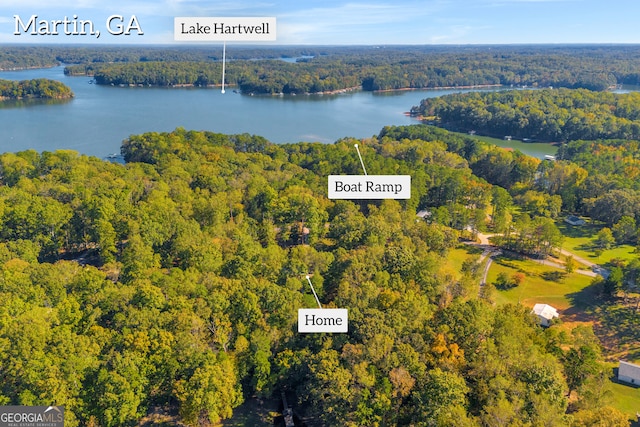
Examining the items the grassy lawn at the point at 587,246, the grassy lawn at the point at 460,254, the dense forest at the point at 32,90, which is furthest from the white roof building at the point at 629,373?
the dense forest at the point at 32,90

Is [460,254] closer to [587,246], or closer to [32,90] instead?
[587,246]

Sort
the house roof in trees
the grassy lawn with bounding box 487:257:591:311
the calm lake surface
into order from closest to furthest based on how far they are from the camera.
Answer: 1. the house roof in trees
2. the grassy lawn with bounding box 487:257:591:311
3. the calm lake surface

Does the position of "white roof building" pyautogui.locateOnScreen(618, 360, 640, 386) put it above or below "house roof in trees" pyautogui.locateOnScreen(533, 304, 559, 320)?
below

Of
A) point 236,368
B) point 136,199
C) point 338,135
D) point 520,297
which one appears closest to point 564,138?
point 338,135

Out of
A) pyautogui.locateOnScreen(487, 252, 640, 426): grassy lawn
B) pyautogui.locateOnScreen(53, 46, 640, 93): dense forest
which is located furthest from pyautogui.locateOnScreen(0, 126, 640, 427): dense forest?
pyautogui.locateOnScreen(53, 46, 640, 93): dense forest

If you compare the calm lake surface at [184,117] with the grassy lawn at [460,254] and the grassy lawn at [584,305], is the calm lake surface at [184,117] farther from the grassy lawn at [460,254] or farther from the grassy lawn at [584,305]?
the grassy lawn at [584,305]

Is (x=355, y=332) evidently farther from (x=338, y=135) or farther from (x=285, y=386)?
(x=338, y=135)

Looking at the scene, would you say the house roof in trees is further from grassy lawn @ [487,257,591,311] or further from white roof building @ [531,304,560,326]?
grassy lawn @ [487,257,591,311]

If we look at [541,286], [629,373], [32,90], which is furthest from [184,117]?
[629,373]
